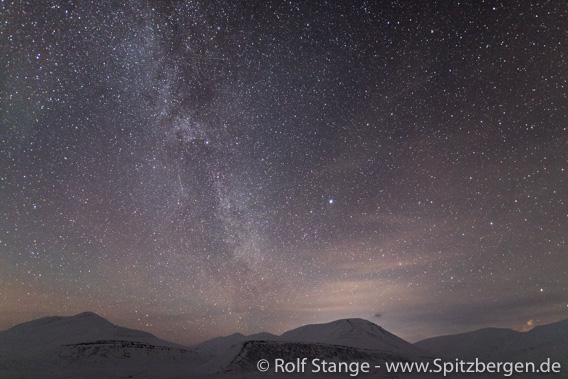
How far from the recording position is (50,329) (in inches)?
3588

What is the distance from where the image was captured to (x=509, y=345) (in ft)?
434

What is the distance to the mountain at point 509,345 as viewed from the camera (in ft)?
330

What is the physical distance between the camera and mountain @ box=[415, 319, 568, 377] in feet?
330

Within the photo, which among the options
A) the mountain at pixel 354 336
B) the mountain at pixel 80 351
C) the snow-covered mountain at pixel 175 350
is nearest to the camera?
the mountain at pixel 80 351

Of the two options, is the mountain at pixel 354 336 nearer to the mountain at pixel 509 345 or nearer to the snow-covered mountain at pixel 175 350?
the snow-covered mountain at pixel 175 350

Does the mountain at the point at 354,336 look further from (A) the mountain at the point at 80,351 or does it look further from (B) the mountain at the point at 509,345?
(A) the mountain at the point at 80,351

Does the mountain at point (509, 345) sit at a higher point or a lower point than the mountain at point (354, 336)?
lower

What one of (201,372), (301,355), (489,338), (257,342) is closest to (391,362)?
(301,355)

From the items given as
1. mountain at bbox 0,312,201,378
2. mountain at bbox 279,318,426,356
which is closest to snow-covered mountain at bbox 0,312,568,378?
mountain at bbox 0,312,201,378

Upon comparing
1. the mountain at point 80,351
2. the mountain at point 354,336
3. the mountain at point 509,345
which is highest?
the mountain at point 80,351

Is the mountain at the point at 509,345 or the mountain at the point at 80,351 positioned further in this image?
the mountain at the point at 509,345

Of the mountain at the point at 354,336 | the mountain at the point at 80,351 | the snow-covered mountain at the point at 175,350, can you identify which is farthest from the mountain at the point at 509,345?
the mountain at the point at 80,351

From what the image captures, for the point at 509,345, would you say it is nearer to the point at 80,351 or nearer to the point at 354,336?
the point at 354,336

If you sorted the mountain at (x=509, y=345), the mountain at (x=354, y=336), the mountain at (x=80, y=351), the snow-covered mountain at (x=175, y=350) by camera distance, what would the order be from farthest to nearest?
the mountain at (x=509, y=345), the mountain at (x=354, y=336), the snow-covered mountain at (x=175, y=350), the mountain at (x=80, y=351)
